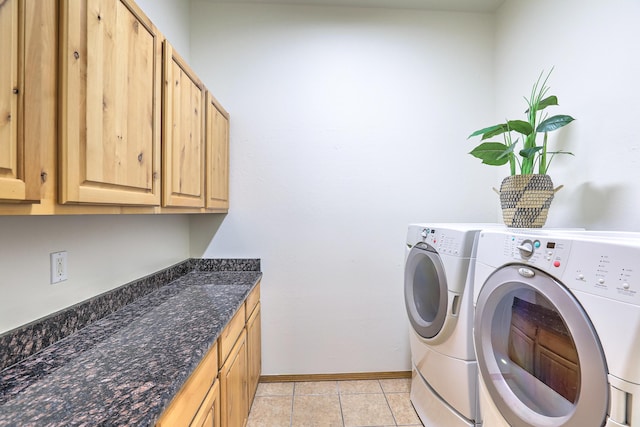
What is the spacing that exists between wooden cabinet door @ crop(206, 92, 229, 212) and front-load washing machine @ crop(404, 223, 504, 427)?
129cm

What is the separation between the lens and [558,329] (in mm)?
953

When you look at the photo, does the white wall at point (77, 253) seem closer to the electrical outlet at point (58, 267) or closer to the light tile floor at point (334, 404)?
the electrical outlet at point (58, 267)

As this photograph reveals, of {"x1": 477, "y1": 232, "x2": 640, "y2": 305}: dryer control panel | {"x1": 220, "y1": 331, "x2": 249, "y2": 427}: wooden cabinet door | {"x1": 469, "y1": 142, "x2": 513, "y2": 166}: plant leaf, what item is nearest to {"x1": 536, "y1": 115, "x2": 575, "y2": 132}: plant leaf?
{"x1": 469, "y1": 142, "x2": 513, "y2": 166}: plant leaf

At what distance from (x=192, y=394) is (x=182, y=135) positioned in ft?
3.58

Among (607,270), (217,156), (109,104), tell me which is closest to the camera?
(607,270)

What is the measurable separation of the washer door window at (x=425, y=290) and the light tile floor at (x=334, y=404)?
61 cm

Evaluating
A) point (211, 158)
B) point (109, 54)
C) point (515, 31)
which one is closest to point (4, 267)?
point (109, 54)

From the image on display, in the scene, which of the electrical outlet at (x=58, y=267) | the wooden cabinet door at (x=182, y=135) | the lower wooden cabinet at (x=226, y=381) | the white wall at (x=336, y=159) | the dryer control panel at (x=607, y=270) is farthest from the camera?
the white wall at (x=336, y=159)

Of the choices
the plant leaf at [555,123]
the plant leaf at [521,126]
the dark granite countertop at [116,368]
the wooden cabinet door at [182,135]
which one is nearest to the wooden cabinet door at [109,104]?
the wooden cabinet door at [182,135]

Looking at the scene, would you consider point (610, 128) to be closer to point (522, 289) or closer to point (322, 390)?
point (522, 289)

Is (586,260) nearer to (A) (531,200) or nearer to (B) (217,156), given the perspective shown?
(A) (531,200)

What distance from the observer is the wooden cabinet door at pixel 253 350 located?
5.95ft

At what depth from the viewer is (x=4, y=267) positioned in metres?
0.89

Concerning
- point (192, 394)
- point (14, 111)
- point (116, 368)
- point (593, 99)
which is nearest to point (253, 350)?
point (192, 394)
